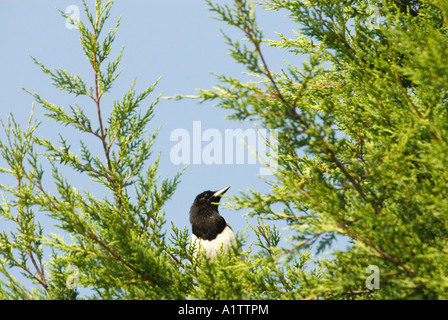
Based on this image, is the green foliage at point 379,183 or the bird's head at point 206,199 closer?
the green foliage at point 379,183

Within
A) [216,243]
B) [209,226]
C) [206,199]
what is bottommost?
[216,243]

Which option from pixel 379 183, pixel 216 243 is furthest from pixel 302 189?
pixel 216 243

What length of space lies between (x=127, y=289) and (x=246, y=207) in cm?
110

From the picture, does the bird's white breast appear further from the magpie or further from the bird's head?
the bird's head

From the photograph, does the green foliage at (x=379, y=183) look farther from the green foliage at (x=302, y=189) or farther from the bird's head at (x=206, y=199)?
the bird's head at (x=206, y=199)

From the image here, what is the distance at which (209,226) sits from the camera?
24.5 feet

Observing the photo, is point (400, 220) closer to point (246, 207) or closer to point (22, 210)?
point (246, 207)

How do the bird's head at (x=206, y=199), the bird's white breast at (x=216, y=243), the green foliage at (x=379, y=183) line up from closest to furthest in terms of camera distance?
1. the green foliage at (x=379, y=183)
2. the bird's white breast at (x=216, y=243)
3. the bird's head at (x=206, y=199)

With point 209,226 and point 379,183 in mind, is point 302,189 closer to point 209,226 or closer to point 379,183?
point 379,183

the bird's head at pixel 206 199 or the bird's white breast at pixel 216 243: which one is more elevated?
the bird's head at pixel 206 199

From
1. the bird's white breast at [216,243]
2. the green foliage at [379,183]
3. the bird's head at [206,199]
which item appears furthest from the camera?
the bird's head at [206,199]

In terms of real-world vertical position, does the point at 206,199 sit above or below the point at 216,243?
above

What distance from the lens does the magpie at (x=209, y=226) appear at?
7188mm

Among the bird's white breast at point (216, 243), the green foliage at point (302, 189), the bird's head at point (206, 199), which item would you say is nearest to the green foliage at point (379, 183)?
the green foliage at point (302, 189)
